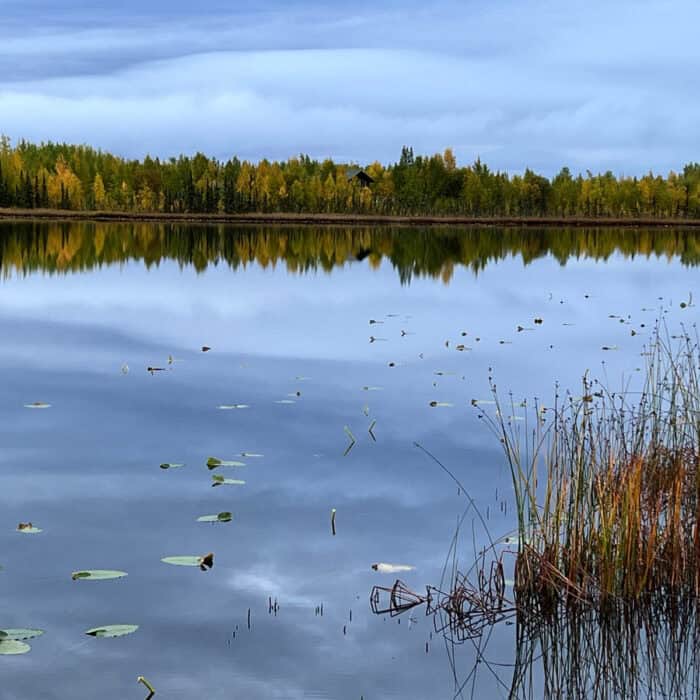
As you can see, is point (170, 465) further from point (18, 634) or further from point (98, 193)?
point (98, 193)

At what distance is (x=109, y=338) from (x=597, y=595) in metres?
17.3

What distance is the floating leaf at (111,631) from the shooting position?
691 cm

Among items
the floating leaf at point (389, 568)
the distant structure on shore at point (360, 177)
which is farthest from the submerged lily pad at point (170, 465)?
the distant structure on shore at point (360, 177)

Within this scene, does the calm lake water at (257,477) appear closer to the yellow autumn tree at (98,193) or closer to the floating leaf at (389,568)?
the floating leaf at (389,568)

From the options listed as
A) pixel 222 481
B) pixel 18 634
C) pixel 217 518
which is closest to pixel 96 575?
pixel 18 634

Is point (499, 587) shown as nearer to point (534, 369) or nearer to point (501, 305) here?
point (534, 369)

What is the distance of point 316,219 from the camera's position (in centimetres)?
12281

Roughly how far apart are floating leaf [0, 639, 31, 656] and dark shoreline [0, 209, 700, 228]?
109146mm

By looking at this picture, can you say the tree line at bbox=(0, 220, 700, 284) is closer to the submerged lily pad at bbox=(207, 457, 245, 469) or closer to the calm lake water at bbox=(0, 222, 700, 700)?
the calm lake water at bbox=(0, 222, 700, 700)

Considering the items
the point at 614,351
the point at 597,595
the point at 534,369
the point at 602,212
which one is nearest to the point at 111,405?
the point at 534,369

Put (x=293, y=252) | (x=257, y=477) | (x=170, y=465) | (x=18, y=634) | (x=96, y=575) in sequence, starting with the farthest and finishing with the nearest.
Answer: (x=293, y=252), (x=170, y=465), (x=257, y=477), (x=96, y=575), (x=18, y=634)

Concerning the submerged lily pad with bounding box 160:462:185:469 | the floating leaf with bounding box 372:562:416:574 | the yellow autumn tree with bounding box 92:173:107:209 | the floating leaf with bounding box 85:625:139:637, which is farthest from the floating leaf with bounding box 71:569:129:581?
the yellow autumn tree with bounding box 92:173:107:209

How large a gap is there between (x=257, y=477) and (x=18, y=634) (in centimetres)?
430

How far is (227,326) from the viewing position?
26.3 meters
